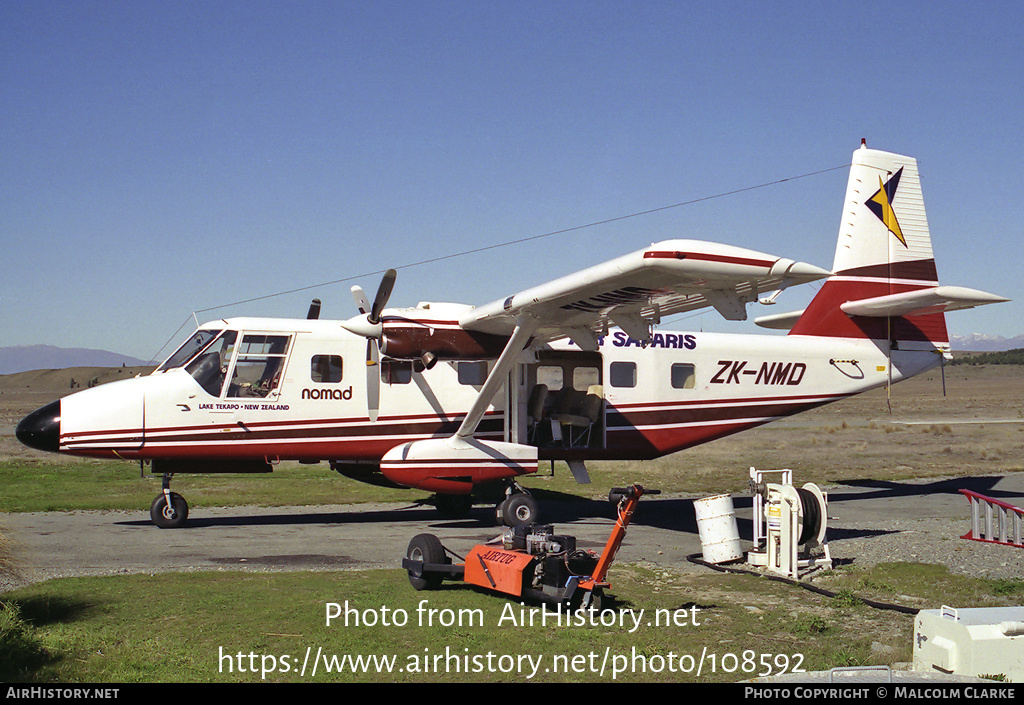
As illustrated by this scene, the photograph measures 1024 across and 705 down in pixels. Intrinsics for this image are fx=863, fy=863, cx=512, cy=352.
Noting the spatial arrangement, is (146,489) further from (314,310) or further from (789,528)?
(789,528)

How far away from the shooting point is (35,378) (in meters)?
144

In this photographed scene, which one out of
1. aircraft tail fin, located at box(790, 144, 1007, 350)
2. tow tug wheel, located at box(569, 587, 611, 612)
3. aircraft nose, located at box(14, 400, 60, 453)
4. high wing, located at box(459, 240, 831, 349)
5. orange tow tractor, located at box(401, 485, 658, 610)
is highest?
aircraft tail fin, located at box(790, 144, 1007, 350)

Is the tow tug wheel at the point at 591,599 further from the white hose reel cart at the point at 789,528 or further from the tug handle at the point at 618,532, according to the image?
the white hose reel cart at the point at 789,528

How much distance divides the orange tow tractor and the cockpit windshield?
716cm

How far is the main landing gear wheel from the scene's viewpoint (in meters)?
14.7

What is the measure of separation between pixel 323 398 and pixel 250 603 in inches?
272

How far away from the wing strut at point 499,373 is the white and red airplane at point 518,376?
0.09ft

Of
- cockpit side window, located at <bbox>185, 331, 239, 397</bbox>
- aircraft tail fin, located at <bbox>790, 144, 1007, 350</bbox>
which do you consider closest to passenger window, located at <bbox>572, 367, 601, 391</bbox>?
aircraft tail fin, located at <bbox>790, 144, 1007, 350</bbox>

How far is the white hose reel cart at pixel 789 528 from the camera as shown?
10586mm

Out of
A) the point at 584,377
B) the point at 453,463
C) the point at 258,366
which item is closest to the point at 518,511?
the point at 453,463

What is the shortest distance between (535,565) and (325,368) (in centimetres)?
797

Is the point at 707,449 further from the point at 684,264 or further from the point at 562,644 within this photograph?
the point at 562,644

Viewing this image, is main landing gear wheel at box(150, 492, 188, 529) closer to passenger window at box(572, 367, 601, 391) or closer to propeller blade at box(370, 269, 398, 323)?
propeller blade at box(370, 269, 398, 323)
